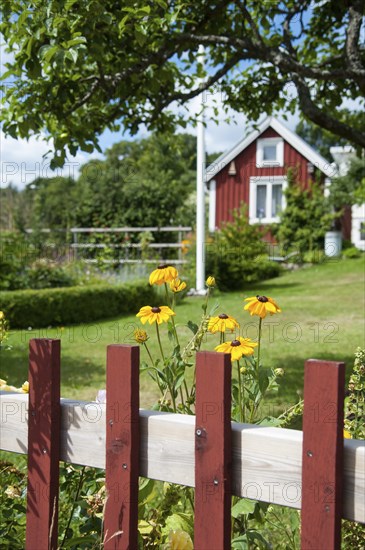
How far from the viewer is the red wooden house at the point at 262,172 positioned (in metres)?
22.8

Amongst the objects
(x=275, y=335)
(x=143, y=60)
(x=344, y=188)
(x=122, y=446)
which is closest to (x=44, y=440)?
(x=122, y=446)

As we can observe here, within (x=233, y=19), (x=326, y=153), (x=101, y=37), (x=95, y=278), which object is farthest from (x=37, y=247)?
(x=326, y=153)

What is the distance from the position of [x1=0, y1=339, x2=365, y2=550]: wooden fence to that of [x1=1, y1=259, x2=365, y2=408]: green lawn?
1.74 meters

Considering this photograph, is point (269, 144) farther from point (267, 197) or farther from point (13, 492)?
point (13, 492)

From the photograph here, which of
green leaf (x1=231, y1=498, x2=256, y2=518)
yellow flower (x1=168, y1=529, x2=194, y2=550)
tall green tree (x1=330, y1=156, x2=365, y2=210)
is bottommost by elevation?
yellow flower (x1=168, y1=529, x2=194, y2=550)

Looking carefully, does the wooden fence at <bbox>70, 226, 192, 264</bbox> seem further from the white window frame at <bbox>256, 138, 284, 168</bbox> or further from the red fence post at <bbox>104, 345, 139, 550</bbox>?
the red fence post at <bbox>104, 345, 139, 550</bbox>

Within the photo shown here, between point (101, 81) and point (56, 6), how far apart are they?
1148 mm

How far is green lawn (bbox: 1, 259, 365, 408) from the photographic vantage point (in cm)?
643

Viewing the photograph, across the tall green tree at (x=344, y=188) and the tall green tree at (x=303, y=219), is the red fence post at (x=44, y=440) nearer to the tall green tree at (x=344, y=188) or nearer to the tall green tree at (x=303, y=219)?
the tall green tree at (x=303, y=219)

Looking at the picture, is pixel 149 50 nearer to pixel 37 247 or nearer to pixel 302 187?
pixel 37 247

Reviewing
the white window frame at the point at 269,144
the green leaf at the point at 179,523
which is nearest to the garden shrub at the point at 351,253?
the white window frame at the point at 269,144

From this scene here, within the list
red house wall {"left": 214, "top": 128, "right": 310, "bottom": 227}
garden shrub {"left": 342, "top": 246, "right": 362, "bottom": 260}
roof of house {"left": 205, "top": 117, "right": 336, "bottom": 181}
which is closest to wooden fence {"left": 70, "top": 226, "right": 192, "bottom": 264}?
red house wall {"left": 214, "top": 128, "right": 310, "bottom": 227}

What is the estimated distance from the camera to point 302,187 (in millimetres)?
21797

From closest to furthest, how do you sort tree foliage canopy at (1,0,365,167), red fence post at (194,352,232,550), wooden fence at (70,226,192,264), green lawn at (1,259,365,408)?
1. red fence post at (194,352,232,550)
2. tree foliage canopy at (1,0,365,167)
3. green lawn at (1,259,365,408)
4. wooden fence at (70,226,192,264)
